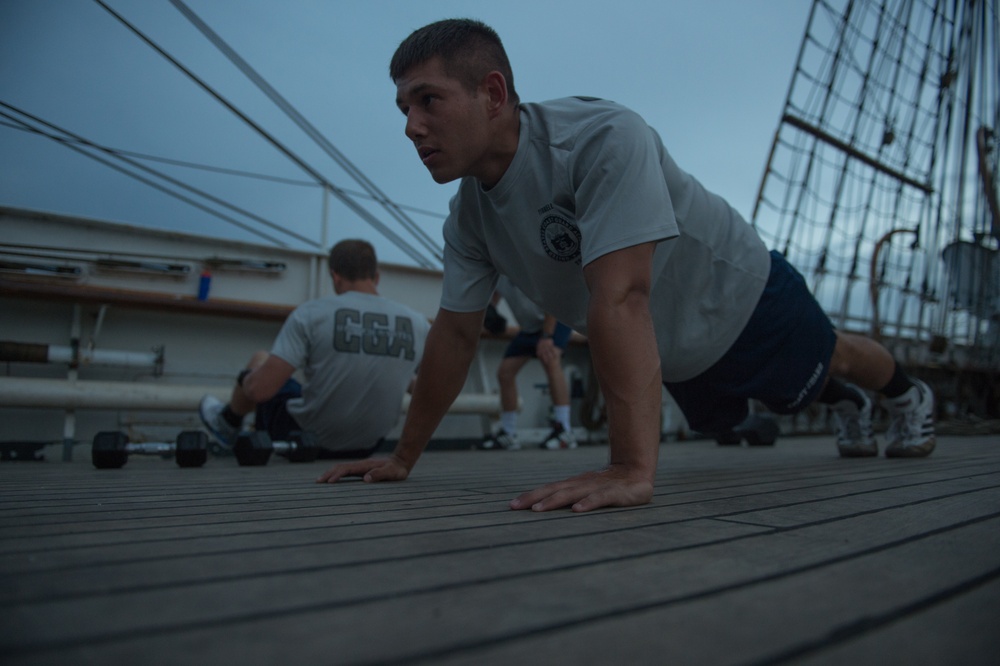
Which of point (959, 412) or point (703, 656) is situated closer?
point (703, 656)

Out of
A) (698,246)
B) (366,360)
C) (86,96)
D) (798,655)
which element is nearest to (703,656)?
(798,655)

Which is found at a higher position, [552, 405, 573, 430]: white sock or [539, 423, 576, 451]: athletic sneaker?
[552, 405, 573, 430]: white sock

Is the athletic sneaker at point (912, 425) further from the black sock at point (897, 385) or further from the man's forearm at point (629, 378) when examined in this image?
the man's forearm at point (629, 378)

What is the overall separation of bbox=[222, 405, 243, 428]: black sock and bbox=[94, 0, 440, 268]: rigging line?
2.44 m

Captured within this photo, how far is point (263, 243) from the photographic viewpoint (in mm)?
5219

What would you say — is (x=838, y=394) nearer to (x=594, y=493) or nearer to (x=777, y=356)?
(x=777, y=356)

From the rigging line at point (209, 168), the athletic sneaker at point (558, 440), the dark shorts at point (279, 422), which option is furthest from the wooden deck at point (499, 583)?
the rigging line at point (209, 168)

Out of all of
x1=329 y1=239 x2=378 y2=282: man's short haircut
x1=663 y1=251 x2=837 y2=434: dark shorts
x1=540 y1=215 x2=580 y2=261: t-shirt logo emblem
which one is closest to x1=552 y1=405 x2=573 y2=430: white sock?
x1=329 y1=239 x2=378 y2=282: man's short haircut

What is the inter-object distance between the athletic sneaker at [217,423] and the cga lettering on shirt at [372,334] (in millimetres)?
852

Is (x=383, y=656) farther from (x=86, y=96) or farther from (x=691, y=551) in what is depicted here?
(x=86, y=96)

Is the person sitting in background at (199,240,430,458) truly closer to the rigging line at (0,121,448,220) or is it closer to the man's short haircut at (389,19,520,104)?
the man's short haircut at (389,19,520,104)

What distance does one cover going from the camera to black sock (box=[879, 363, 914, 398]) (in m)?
2.72

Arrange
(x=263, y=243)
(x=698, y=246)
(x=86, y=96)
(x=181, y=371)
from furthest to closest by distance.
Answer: (x=86, y=96) → (x=263, y=243) → (x=181, y=371) → (x=698, y=246)

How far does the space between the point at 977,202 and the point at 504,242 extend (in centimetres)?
1287
